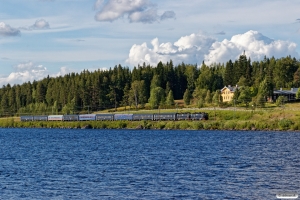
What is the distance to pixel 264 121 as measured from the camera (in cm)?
13662

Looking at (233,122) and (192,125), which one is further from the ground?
(233,122)

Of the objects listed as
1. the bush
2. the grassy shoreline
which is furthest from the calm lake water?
the grassy shoreline

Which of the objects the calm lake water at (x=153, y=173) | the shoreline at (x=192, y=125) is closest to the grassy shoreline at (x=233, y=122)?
the shoreline at (x=192, y=125)

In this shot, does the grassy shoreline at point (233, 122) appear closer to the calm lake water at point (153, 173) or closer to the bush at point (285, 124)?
Result: the bush at point (285, 124)

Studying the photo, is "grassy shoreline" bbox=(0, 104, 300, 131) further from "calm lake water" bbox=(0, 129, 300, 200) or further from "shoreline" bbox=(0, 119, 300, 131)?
"calm lake water" bbox=(0, 129, 300, 200)

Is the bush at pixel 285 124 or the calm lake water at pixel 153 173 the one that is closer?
the calm lake water at pixel 153 173

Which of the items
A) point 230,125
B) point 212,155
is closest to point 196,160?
point 212,155

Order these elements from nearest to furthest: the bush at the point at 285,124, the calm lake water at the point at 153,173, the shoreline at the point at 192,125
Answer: the calm lake water at the point at 153,173, the bush at the point at 285,124, the shoreline at the point at 192,125

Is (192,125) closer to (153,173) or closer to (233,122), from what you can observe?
(233,122)

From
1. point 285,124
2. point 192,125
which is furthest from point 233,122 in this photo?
point 285,124

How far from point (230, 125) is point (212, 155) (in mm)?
70498

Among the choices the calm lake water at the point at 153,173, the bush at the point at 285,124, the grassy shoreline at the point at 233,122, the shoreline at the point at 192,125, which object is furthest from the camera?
the grassy shoreline at the point at 233,122

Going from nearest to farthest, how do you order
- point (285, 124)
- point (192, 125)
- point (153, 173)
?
point (153, 173) < point (285, 124) < point (192, 125)

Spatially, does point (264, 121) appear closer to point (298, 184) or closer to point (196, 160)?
point (196, 160)
